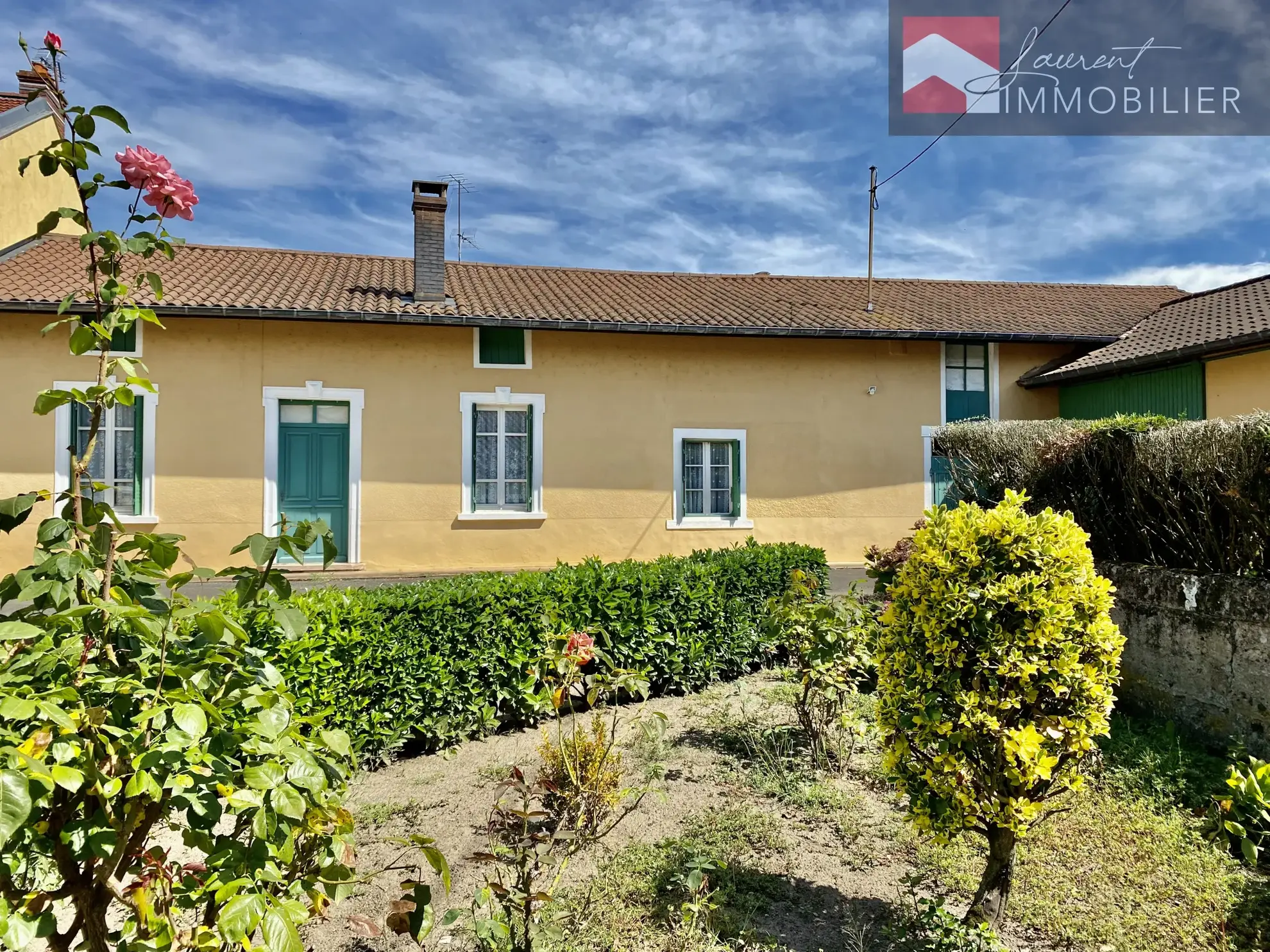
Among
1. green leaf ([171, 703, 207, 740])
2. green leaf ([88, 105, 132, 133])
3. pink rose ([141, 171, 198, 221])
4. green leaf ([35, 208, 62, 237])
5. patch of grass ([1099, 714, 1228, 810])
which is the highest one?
green leaf ([88, 105, 132, 133])

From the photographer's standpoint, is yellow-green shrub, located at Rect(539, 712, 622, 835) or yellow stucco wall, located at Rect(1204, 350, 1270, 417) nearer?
yellow-green shrub, located at Rect(539, 712, 622, 835)

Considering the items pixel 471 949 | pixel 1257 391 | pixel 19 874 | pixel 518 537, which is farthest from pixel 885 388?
pixel 19 874

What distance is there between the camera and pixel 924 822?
285cm

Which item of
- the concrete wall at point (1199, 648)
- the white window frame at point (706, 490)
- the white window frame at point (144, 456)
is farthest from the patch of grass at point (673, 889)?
the white window frame at point (144, 456)

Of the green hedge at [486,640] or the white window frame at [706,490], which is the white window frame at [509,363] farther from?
the green hedge at [486,640]

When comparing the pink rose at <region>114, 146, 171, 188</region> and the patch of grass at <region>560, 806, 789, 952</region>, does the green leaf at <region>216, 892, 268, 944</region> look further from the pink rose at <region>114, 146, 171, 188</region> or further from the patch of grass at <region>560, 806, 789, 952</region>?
the pink rose at <region>114, 146, 171, 188</region>

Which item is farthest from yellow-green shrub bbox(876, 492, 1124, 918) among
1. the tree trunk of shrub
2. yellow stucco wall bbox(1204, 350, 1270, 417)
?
yellow stucco wall bbox(1204, 350, 1270, 417)

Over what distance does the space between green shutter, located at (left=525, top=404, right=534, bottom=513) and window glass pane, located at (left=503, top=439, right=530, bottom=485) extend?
10 millimetres

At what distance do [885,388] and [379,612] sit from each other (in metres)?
10.2

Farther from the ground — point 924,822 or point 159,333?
point 159,333

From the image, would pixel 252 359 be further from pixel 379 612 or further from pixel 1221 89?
pixel 1221 89

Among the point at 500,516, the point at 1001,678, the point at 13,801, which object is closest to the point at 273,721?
the point at 13,801

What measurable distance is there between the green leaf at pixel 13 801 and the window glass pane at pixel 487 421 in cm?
1048

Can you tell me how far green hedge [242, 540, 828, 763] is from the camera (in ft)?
14.4
